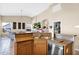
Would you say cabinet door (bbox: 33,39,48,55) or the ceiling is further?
cabinet door (bbox: 33,39,48,55)

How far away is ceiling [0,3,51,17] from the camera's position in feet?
4.25

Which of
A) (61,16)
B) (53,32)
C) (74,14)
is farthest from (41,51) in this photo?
(74,14)

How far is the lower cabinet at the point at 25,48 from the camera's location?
53.5 inches

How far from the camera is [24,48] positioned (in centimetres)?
139

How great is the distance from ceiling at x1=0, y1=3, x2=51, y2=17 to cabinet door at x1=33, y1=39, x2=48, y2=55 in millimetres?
347

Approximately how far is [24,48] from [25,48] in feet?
0.04

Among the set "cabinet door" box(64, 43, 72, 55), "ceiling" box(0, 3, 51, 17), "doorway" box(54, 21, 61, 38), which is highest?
"ceiling" box(0, 3, 51, 17)

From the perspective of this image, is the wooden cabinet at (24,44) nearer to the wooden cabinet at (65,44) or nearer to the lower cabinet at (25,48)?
the lower cabinet at (25,48)

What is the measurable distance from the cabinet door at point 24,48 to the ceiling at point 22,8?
346mm

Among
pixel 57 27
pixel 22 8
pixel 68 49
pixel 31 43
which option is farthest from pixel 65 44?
pixel 22 8

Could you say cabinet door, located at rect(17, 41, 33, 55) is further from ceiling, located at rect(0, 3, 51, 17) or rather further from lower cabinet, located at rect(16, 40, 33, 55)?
ceiling, located at rect(0, 3, 51, 17)

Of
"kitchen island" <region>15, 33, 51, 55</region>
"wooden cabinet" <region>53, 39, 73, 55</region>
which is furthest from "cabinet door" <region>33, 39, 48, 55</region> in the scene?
"wooden cabinet" <region>53, 39, 73, 55</region>

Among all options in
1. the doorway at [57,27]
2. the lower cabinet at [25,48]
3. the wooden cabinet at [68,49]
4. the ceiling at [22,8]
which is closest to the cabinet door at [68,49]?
the wooden cabinet at [68,49]

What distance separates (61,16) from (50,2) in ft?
0.69
